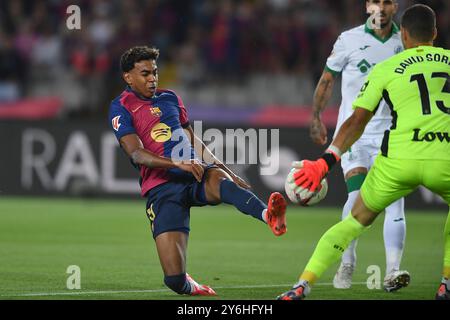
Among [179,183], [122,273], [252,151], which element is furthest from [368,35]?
[252,151]

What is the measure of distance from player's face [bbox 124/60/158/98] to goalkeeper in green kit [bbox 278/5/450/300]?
1803 millimetres

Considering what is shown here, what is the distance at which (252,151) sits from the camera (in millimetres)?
16141

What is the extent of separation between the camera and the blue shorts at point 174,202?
7852 mm

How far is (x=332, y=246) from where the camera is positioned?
6805 millimetres

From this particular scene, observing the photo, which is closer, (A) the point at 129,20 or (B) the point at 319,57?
(B) the point at 319,57

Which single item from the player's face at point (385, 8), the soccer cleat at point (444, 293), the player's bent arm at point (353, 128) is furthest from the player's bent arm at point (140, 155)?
the player's face at point (385, 8)

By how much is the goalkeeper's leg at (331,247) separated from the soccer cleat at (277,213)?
1.23 feet

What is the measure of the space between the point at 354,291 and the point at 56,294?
7.54 feet

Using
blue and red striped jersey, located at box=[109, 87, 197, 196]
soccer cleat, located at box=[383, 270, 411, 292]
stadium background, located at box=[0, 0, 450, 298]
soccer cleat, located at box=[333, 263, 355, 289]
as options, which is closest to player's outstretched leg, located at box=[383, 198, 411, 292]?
soccer cleat, located at box=[383, 270, 411, 292]

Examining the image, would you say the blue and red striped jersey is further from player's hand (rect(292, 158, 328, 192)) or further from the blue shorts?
player's hand (rect(292, 158, 328, 192))

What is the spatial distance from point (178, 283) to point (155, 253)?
338 centimetres

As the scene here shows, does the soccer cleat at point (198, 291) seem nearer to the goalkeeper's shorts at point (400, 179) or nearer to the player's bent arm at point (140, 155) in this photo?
the player's bent arm at point (140, 155)

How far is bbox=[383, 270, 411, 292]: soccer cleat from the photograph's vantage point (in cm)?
807
